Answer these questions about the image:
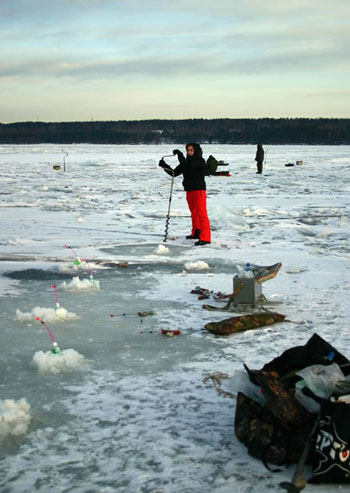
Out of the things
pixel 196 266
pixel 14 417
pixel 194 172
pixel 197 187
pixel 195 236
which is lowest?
pixel 14 417

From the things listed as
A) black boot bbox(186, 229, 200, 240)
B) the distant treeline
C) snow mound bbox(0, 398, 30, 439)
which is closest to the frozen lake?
snow mound bbox(0, 398, 30, 439)

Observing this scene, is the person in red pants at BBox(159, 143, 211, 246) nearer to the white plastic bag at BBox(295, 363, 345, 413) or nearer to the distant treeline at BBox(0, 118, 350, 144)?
the white plastic bag at BBox(295, 363, 345, 413)

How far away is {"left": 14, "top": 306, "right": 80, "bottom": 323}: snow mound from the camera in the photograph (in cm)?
569

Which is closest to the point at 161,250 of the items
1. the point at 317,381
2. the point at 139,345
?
the point at 139,345

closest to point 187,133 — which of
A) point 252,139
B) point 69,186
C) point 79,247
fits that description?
point 252,139

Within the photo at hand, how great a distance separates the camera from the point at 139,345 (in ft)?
16.4

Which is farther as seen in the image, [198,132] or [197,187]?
[198,132]

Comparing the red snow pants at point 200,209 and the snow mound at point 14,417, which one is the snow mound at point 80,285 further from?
the red snow pants at point 200,209

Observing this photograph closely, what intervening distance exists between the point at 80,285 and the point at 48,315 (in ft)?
4.14

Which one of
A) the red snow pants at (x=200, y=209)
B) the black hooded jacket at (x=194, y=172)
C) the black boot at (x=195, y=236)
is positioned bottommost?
the black boot at (x=195, y=236)

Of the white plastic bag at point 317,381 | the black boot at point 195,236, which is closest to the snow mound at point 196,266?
the black boot at point 195,236

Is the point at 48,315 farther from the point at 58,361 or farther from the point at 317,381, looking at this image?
the point at 317,381

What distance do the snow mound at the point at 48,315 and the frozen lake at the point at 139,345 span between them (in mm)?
12

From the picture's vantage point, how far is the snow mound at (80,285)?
6922 millimetres
